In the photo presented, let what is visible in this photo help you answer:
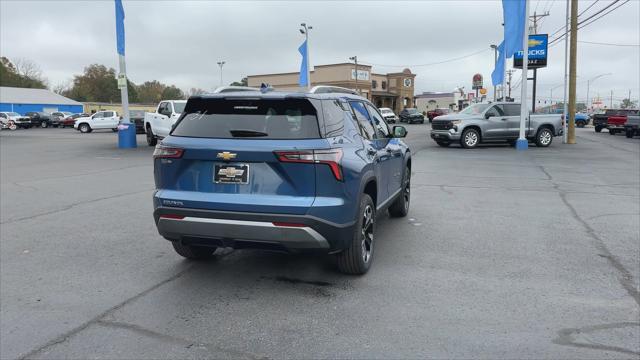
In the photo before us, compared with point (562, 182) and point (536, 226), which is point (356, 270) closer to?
point (536, 226)

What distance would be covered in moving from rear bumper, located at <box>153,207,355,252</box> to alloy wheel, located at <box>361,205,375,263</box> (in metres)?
0.55

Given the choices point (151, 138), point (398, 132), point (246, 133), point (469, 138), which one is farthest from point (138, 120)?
point (246, 133)

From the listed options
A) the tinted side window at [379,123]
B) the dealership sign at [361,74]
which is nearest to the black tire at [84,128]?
the dealership sign at [361,74]

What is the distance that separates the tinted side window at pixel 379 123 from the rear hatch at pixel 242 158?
1853mm

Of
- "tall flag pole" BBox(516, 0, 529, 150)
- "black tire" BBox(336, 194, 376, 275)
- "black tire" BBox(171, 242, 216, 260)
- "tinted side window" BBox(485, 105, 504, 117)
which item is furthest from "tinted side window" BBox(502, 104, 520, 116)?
"black tire" BBox(171, 242, 216, 260)

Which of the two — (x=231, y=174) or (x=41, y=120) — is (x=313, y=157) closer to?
(x=231, y=174)

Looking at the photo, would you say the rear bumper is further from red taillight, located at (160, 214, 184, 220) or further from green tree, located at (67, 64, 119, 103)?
green tree, located at (67, 64, 119, 103)

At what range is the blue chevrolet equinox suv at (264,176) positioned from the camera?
4.14 meters

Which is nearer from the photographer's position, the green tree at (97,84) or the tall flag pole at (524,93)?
the tall flag pole at (524,93)

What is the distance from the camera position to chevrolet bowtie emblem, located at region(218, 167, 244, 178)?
4.23 m

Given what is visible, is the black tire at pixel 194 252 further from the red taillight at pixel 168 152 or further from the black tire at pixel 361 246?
the black tire at pixel 361 246

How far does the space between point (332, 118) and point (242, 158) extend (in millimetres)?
919

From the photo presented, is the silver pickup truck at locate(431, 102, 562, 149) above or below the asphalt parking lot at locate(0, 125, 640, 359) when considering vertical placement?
above

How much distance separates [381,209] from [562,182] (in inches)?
293
